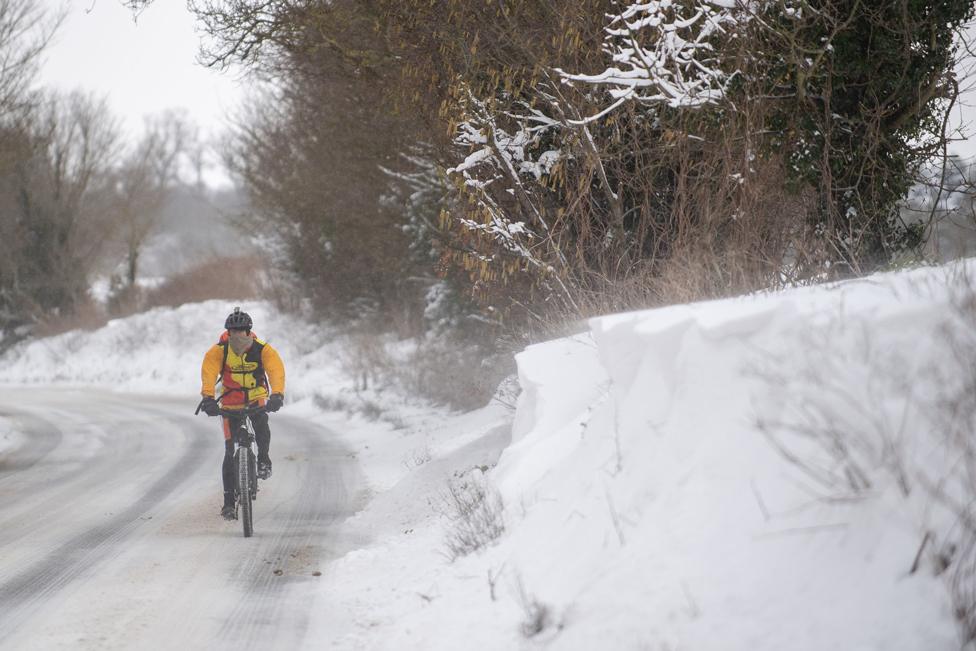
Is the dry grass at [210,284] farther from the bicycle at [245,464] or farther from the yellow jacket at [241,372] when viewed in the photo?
the bicycle at [245,464]

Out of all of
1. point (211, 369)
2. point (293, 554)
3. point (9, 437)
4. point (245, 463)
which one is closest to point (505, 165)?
point (211, 369)

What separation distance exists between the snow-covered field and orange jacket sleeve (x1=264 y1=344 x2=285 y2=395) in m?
2.60

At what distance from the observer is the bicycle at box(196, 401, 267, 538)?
26.6ft

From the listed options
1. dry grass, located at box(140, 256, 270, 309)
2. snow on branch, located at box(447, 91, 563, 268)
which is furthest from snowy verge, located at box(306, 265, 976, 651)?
dry grass, located at box(140, 256, 270, 309)

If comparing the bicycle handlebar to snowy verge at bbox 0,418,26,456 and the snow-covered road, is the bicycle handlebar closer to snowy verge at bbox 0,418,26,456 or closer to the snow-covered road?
the snow-covered road

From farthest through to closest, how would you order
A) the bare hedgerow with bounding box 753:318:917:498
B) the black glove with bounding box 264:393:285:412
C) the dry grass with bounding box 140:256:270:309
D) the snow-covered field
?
the dry grass with bounding box 140:256:270:309 < the black glove with bounding box 264:393:285:412 < the bare hedgerow with bounding box 753:318:917:498 < the snow-covered field

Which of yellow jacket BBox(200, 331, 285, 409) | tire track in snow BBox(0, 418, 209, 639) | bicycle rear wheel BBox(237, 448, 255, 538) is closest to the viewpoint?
tire track in snow BBox(0, 418, 209, 639)

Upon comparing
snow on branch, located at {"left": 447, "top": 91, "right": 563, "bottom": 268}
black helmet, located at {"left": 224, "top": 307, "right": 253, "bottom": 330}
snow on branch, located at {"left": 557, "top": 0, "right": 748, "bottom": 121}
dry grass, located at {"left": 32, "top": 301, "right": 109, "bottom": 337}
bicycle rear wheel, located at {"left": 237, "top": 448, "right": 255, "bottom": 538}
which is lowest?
bicycle rear wheel, located at {"left": 237, "top": 448, "right": 255, "bottom": 538}

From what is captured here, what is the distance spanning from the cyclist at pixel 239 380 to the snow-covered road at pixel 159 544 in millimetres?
618

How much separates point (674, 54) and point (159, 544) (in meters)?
6.15

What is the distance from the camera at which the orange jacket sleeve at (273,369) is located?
28.3 feet

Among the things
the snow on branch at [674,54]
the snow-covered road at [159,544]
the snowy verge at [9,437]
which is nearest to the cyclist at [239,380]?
the snow-covered road at [159,544]

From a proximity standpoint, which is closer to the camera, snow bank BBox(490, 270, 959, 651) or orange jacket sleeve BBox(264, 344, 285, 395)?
snow bank BBox(490, 270, 959, 651)

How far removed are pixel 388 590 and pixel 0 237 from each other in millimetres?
39197
